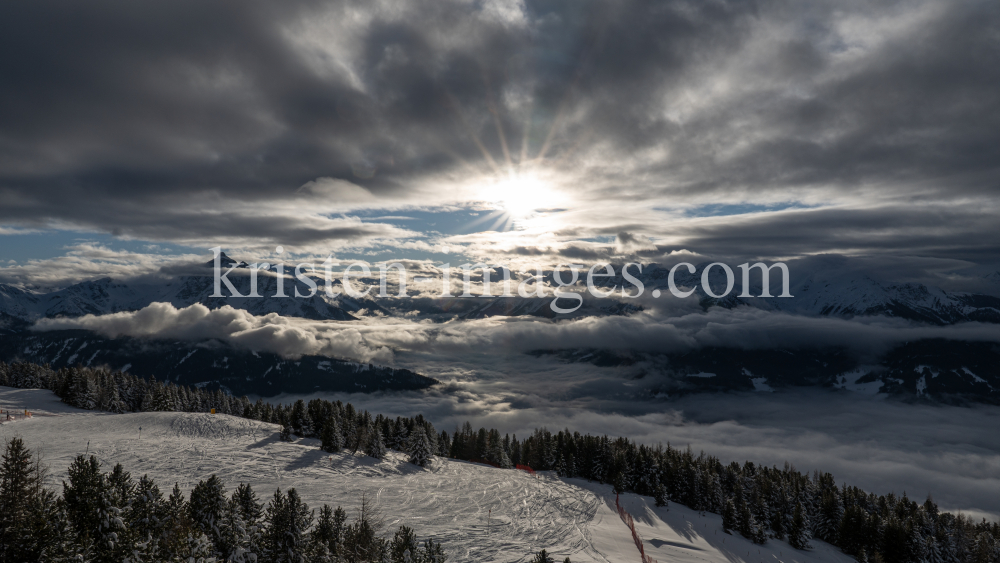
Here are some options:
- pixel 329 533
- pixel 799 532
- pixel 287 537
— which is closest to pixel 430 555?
pixel 329 533

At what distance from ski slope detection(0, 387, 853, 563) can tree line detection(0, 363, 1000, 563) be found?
14.0ft

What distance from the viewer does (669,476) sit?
98.0 meters

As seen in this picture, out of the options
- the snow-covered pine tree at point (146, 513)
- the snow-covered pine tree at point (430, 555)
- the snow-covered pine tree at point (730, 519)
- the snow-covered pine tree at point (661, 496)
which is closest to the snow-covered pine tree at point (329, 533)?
the snow-covered pine tree at point (430, 555)

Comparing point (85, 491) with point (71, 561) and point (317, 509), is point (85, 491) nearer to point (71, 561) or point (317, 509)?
point (71, 561)

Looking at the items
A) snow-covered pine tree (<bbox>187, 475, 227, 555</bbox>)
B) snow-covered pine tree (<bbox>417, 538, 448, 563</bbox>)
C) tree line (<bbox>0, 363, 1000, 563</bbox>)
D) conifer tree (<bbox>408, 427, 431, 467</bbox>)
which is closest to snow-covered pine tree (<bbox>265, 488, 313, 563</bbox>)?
snow-covered pine tree (<bbox>187, 475, 227, 555</bbox>)

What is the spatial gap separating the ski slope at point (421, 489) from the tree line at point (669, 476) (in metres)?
4.26

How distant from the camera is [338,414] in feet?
301

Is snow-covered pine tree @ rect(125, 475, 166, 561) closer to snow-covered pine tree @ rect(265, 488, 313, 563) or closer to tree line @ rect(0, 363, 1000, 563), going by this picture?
snow-covered pine tree @ rect(265, 488, 313, 563)

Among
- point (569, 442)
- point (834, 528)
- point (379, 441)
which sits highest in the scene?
point (379, 441)

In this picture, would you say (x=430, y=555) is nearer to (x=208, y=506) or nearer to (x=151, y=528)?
(x=208, y=506)

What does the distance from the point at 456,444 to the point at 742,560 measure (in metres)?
82.7

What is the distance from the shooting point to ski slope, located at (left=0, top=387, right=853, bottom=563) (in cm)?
4378

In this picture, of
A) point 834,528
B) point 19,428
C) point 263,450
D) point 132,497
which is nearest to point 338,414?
point 263,450

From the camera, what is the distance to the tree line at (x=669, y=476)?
7656 centimetres
